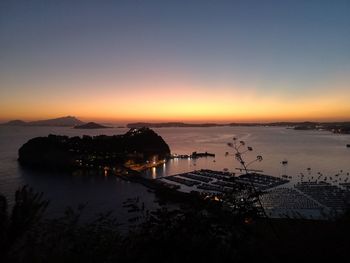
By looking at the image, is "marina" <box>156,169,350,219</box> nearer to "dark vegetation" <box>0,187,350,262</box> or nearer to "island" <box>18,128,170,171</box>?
"island" <box>18,128,170,171</box>

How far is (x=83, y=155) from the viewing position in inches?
1027

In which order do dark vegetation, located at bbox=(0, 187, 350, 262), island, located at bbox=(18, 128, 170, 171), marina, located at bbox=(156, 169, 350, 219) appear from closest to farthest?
dark vegetation, located at bbox=(0, 187, 350, 262)
marina, located at bbox=(156, 169, 350, 219)
island, located at bbox=(18, 128, 170, 171)

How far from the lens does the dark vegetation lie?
139cm

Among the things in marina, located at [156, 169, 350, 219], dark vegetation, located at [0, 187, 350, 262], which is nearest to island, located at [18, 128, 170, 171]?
marina, located at [156, 169, 350, 219]

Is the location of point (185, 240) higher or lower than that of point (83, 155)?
higher

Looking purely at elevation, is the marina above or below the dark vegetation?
below

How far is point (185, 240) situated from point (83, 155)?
2595 cm

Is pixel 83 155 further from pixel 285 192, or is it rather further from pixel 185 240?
pixel 185 240

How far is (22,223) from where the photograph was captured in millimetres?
1456

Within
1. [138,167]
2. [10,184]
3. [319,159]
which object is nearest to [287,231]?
[10,184]

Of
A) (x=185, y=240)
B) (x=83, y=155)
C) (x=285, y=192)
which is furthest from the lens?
(x=83, y=155)

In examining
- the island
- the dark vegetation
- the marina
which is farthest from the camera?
the island

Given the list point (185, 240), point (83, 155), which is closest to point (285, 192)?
point (185, 240)

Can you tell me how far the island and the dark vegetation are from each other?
21389 mm
